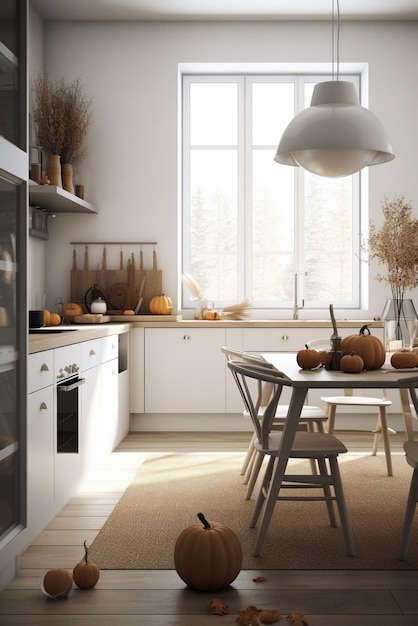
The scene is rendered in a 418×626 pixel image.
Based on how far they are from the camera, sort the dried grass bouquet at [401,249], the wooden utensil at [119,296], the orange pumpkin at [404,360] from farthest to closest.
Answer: the wooden utensil at [119,296] < the dried grass bouquet at [401,249] < the orange pumpkin at [404,360]

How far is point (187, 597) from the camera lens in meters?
2.37

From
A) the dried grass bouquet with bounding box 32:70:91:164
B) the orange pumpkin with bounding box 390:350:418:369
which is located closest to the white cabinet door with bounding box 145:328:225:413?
the dried grass bouquet with bounding box 32:70:91:164

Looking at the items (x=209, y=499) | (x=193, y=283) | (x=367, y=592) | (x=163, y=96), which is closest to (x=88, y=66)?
(x=163, y=96)

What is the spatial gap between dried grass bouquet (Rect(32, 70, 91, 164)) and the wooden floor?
3367mm

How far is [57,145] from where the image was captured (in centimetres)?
540

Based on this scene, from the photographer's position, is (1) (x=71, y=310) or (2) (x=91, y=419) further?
(1) (x=71, y=310)

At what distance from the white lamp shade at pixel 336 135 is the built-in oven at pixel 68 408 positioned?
1.48 meters

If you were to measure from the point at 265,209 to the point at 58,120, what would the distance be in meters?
1.85

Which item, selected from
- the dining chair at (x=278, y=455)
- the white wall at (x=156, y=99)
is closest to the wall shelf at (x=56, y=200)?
the white wall at (x=156, y=99)

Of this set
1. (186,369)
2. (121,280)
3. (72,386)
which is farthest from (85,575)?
(121,280)

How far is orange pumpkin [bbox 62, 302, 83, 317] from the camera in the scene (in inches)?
209

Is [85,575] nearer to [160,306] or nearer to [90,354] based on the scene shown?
[90,354]

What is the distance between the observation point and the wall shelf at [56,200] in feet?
15.2

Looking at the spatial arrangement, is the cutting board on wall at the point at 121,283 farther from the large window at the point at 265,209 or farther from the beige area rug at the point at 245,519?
the beige area rug at the point at 245,519
